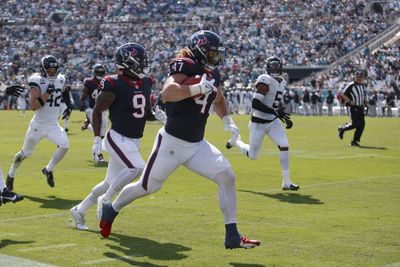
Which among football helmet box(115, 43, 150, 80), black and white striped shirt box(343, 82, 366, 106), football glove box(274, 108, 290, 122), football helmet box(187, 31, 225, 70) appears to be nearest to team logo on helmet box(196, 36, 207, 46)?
football helmet box(187, 31, 225, 70)

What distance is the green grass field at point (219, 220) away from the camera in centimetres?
668

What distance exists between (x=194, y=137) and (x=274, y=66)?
4.90m

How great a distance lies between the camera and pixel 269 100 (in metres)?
11.6

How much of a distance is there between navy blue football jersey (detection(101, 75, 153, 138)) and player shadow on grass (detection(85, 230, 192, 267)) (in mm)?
1135

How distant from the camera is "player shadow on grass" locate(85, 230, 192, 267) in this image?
6659mm

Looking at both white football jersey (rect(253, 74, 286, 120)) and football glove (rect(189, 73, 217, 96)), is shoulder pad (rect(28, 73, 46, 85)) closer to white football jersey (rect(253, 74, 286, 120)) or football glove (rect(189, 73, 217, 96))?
white football jersey (rect(253, 74, 286, 120))

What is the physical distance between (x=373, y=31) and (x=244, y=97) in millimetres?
9479

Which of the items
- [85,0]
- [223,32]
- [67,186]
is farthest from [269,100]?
[85,0]

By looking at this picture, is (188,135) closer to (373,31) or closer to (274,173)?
(274,173)

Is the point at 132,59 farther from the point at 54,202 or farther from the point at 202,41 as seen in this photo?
the point at 54,202

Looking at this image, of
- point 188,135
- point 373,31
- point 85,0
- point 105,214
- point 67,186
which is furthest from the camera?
point 85,0

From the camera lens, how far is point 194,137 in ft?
22.5

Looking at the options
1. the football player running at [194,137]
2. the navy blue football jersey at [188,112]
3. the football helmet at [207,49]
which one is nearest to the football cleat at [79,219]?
the football player running at [194,137]

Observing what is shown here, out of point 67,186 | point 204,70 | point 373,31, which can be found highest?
point 373,31
